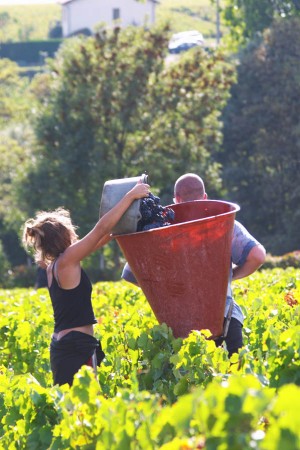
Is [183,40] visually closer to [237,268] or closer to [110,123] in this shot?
[110,123]

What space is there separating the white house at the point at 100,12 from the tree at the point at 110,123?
61179 mm

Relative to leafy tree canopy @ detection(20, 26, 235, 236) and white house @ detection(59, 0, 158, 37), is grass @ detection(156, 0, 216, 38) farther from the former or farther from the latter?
leafy tree canopy @ detection(20, 26, 235, 236)

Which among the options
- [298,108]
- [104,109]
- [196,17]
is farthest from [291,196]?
[196,17]

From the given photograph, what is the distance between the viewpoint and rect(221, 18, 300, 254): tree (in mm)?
45531

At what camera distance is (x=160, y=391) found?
5.88 m

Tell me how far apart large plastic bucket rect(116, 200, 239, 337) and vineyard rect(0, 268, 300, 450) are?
0.15 m

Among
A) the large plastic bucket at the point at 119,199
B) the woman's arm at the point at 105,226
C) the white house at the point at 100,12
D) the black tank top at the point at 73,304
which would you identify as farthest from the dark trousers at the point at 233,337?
the white house at the point at 100,12

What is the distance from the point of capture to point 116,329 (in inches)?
306

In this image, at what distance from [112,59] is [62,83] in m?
2.04

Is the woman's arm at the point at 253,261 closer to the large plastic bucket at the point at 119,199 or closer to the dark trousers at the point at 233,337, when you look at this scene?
the dark trousers at the point at 233,337

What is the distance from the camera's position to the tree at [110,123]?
40.9m

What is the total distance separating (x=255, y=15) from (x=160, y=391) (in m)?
50.0

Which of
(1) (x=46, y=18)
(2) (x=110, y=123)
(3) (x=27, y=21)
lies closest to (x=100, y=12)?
(2) (x=110, y=123)

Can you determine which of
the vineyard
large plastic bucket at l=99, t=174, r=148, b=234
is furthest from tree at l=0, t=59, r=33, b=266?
large plastic bucket at l=99, t=174, r=148, b=234
